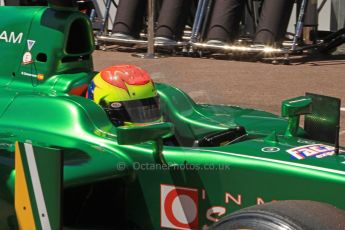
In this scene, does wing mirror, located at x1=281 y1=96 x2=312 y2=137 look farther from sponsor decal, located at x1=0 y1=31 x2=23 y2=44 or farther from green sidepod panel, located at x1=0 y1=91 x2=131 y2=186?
sponsor decal, located at x1=0 y1=31 x2=23 y2=44

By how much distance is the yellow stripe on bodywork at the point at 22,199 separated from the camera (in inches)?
115

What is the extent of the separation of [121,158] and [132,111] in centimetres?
38

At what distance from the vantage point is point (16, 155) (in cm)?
292

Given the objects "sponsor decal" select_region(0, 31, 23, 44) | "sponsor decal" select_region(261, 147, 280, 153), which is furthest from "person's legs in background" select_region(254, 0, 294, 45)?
"sponsor decal" select_region(261, 147, 280, 153)

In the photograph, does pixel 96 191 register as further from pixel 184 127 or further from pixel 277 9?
pixel 277 9

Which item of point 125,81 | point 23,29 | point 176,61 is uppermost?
point 23,29

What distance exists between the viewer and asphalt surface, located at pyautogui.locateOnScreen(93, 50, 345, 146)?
8305 millimetres

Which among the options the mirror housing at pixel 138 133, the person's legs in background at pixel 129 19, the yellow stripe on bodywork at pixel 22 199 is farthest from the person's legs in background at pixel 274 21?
the yellow stripe on bodywork at pixel 22 199

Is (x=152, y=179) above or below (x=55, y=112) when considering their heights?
below

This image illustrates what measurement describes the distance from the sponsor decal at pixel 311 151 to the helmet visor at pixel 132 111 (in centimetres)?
85

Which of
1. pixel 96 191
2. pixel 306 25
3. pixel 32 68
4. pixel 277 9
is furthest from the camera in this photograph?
pixel 306 25

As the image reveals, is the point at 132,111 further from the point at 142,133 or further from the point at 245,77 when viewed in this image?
the point at 245,77

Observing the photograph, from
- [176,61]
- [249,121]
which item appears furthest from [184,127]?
[176,61]

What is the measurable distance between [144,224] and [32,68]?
1.35 m
